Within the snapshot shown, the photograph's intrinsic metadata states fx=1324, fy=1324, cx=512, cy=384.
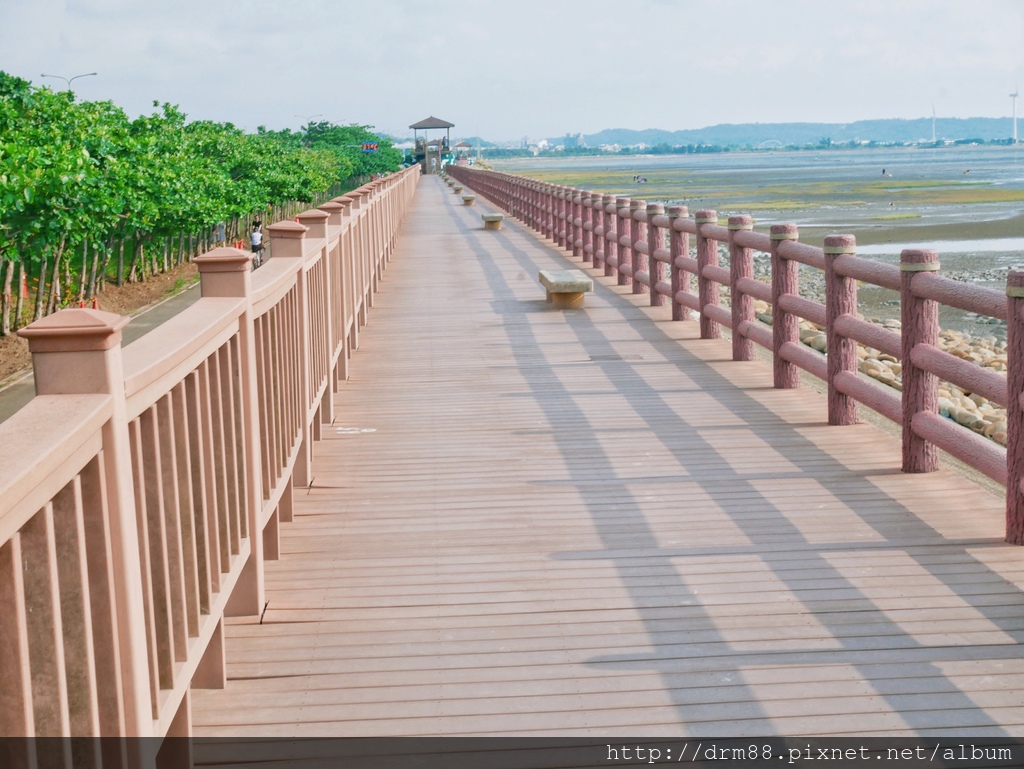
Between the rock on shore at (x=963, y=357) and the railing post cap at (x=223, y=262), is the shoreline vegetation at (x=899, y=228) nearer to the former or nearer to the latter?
the rock on shore at (x=963, y=357)

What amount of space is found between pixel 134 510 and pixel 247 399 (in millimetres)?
Result: 1642

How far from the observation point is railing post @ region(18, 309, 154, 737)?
2.27 m

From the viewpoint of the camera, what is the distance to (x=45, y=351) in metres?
2.27

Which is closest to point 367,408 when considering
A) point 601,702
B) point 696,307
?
point 696,307

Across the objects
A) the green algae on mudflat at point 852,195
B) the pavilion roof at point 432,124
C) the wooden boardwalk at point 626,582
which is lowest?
the wooden boardwalk at point 626,582

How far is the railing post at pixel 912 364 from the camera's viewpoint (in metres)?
6.12

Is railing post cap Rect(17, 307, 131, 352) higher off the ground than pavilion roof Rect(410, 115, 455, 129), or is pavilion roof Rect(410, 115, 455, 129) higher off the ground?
pavilion roof Rect(410, 115, 455, 129)

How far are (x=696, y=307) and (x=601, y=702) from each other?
795 cm

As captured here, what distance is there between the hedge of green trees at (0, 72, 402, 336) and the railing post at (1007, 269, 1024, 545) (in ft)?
65.9

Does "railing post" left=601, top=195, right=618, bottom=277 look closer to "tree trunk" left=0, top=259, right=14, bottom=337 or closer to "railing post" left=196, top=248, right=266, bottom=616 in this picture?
"railing post" left=196, top=248, right=266, bottom=616

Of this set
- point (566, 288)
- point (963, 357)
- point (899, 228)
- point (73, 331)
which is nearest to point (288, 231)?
point (73, 331)

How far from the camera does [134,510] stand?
258 cm

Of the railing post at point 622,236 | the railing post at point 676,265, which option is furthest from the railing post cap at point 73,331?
the railing post at point 622,236

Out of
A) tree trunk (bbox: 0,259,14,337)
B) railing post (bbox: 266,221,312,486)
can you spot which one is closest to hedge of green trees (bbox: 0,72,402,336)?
tree trunk (bbox: 0,259,14,337)
